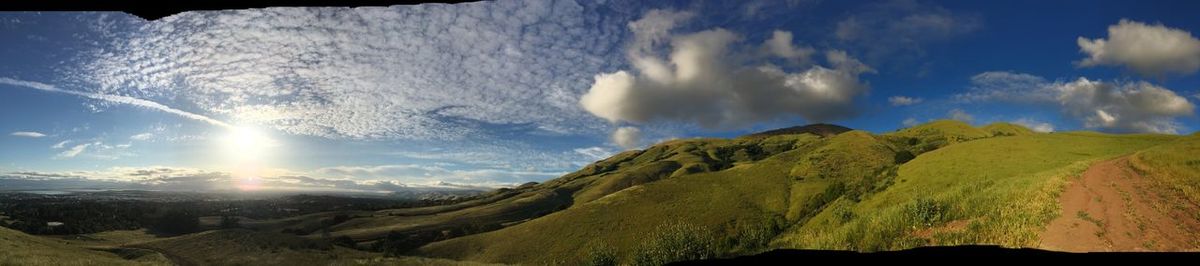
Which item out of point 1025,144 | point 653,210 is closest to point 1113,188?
point 1025,144

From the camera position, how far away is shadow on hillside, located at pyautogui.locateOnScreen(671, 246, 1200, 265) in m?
2.71

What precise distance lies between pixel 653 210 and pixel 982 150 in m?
67.6

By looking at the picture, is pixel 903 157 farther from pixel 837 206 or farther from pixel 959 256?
pixel 959 256

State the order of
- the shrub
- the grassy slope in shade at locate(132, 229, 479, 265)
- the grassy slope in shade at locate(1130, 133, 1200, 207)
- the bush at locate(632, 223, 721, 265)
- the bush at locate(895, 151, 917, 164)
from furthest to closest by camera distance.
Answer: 1. the bush at locate(895, 151, 917, 164)
2. the grassy slope in shade at locate(132, 229, 479, 265)
3. the bush at locate(632, 223, 721, 265)
4. the shrub
5. the grassy slope in shade at locate(1130, 133, 1200, 207)

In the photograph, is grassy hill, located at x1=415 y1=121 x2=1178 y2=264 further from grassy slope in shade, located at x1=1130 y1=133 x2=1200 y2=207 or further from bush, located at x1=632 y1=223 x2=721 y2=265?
grassy slope in shade, located at x1=1130 y1=133 x2=1200 y2=207

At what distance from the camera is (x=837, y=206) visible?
311ft

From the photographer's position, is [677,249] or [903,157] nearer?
[677,249]

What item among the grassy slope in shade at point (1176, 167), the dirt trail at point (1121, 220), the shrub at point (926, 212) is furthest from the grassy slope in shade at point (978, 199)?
the grassy slope in shade at point (1176, 167)

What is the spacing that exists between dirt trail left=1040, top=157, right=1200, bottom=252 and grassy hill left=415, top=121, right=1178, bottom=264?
1.14 metres

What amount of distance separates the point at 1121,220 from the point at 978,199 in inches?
563

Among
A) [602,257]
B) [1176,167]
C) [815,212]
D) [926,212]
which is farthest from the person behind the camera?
[815,212]

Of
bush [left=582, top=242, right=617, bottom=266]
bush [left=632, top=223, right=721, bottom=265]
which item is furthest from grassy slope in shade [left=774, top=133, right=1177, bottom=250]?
bush [left=582, top=242, right=617, bottom=266]

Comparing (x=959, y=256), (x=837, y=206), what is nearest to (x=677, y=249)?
(x=837, y=206)

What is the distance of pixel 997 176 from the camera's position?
69.5 metres
